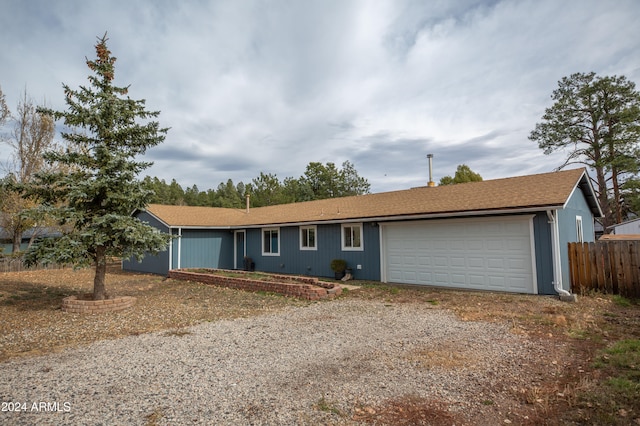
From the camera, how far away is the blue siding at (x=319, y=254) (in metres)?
13.1

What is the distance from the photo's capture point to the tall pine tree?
819 cm

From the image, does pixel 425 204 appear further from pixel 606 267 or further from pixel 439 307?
pixel 606 267

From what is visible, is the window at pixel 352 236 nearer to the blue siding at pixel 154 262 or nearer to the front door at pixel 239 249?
the front door at pixel 239 249

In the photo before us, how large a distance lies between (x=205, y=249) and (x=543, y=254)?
14.8 m

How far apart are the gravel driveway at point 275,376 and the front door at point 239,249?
11940mm

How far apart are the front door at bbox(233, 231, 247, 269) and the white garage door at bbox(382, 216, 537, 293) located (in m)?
8.65

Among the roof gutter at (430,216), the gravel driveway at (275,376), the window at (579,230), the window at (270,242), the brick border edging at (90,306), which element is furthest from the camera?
the window at (270,242)

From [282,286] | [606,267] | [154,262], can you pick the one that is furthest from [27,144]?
[606,267]

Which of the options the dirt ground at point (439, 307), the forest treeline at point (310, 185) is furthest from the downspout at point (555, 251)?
the forest treeline at point (310, 185)

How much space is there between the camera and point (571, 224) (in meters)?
11.2

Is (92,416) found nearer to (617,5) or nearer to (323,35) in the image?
(323,35)

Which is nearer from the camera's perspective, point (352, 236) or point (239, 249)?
point (352, 236)

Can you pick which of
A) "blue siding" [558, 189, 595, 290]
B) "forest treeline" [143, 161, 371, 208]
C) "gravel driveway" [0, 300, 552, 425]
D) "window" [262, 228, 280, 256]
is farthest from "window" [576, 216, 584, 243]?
"forest treeline" [143, 161, 371, 208]

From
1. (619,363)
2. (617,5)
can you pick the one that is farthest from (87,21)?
(617,5)
